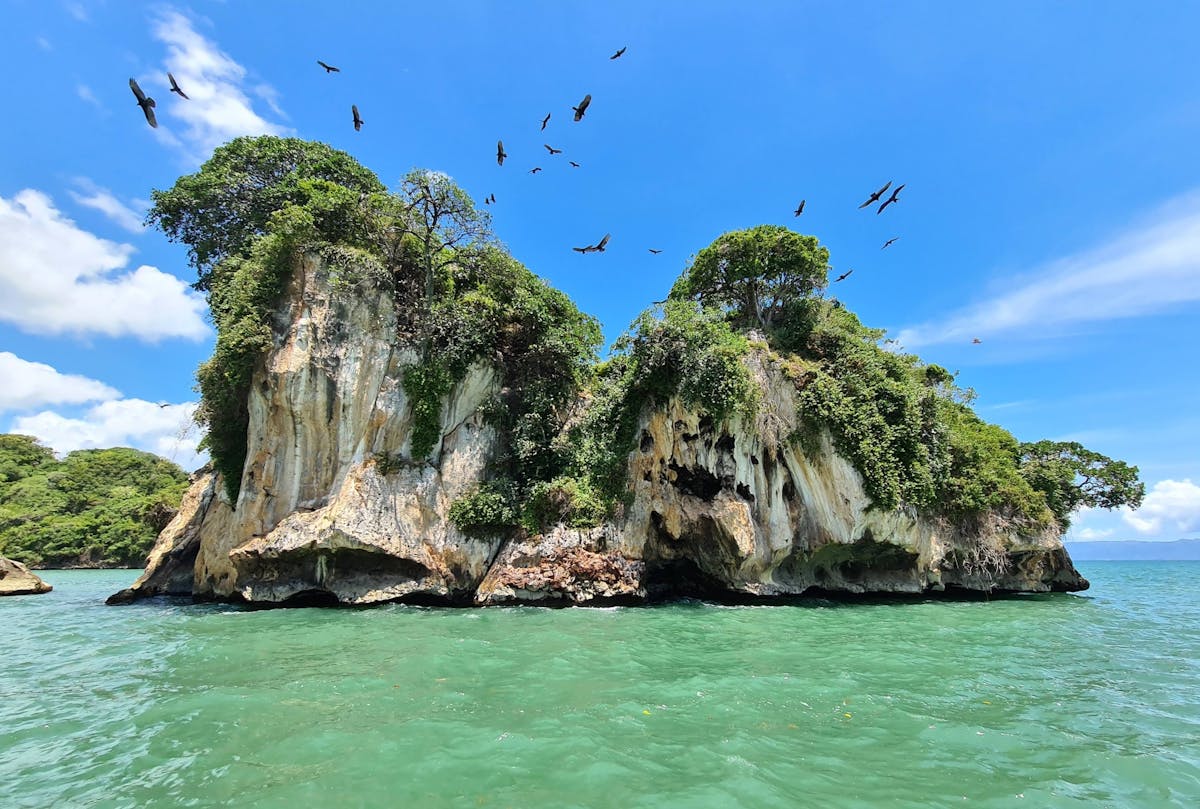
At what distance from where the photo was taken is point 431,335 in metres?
18.4

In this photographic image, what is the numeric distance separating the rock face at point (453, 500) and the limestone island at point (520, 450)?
0.24 ft

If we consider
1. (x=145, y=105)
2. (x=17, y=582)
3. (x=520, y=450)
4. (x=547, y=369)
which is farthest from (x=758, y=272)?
(x=17, y=582)

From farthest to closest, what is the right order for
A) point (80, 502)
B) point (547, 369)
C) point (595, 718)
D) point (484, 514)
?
point (80, 502) → point (547, 369) → point (484, 514) → point (595, 718)

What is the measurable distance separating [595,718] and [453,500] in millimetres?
12626

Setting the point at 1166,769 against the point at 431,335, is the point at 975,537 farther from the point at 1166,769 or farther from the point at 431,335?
the point at 431,335

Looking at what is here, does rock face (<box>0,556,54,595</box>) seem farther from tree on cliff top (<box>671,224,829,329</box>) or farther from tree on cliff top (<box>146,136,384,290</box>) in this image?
tree on cliff top (<box>671,224,829,329</box>)

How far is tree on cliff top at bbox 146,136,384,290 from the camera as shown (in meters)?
21.6

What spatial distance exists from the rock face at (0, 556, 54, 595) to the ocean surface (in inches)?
490

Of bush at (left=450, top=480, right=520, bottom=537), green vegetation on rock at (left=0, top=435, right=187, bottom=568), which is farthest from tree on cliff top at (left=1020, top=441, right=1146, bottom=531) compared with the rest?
green vegetation on rock at (left=0, top=435, right=187, bottom=568)

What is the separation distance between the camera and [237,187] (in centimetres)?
2169

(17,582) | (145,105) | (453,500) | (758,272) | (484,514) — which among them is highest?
(758,272)

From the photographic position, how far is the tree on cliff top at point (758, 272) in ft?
72.1

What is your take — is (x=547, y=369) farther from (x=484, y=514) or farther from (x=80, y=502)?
(x=80, y=502)

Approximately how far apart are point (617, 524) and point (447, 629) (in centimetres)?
699
